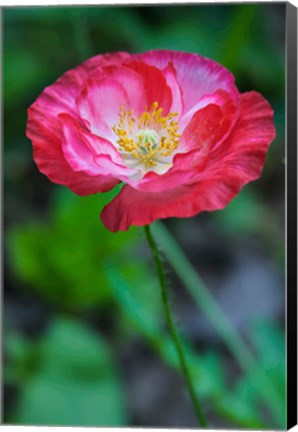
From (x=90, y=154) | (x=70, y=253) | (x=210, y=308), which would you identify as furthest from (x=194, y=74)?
(x=70, y=253)

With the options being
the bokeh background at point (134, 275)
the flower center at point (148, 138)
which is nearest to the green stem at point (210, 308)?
the bokeh background at point (134, 275)

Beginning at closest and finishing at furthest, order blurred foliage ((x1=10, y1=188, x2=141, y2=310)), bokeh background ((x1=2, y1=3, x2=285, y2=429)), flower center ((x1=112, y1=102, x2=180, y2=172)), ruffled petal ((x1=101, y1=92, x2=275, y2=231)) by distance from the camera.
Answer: ruffled petal ((x1=101, y1=92, x2=275, y2=231)) → flower center ((x1=112, y1=102, x2=180, y2=172)) → bokeh background ((x1=2, y1=3, x2=285, y2=429)) → blurred foliage ((x1=10, y1=188, x2=141, y2=310))

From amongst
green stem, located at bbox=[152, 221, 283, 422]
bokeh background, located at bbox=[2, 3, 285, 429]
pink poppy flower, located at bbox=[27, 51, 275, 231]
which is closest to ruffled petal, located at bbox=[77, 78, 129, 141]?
pink poppy flower, located at bbox=[27, 51, 275, 231]

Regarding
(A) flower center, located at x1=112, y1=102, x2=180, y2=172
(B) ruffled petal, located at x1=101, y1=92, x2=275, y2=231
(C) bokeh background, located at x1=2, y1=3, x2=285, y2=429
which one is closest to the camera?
(B) ruffled petal, located at x1=101, y1=92, x2=275, y2=231

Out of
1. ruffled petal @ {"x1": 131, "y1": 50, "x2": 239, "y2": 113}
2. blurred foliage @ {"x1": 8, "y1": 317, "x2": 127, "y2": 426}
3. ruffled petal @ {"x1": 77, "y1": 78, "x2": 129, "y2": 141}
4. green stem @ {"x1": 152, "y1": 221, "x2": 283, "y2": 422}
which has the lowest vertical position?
blurred foliage @ {"x1": 8, "y1": 317, "x2": 127, "y2": 426}

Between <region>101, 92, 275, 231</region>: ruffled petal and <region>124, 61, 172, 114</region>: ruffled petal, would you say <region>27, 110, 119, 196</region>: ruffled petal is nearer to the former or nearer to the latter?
<region>101, 92, 275, 231</region>: ruffled petal

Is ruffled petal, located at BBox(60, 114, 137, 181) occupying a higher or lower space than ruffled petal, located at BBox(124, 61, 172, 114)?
lower

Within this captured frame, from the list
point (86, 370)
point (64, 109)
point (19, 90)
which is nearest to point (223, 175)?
point (64, 109)

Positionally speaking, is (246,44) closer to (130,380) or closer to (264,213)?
(264,213)
